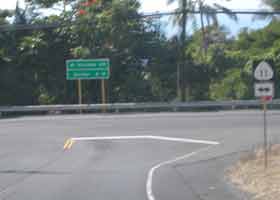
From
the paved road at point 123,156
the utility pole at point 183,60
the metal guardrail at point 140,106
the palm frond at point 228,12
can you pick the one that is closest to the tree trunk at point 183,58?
the utility pole at point 183,60

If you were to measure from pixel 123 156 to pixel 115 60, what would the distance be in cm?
2465

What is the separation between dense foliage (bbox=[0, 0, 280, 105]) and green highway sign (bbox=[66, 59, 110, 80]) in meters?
3.02

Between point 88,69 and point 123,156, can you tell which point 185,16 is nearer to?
point 88,69

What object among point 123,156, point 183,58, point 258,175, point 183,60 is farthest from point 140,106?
point 258,175

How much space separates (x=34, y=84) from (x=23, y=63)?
1.71 metres

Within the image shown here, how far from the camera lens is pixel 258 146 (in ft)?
80.4

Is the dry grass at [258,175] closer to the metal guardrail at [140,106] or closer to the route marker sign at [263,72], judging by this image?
the route marker sign at [263,72]

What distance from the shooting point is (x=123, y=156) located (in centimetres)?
2475

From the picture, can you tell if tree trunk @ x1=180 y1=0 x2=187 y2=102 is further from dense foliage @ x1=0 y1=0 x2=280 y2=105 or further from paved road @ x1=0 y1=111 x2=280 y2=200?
paved road @ x1=0 y1=111 x2=280 y2=200

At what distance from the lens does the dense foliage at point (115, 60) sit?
48.1m

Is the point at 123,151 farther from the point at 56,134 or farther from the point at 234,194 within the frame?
the point at 234,194

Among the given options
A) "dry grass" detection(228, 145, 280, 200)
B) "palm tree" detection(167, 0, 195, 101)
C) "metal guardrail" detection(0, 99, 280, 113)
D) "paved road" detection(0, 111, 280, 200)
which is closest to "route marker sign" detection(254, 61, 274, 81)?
"dry grass" detection(228, 145, 280, 200)

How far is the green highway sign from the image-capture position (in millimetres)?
44406

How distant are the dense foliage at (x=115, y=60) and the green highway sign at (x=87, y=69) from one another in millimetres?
3024
